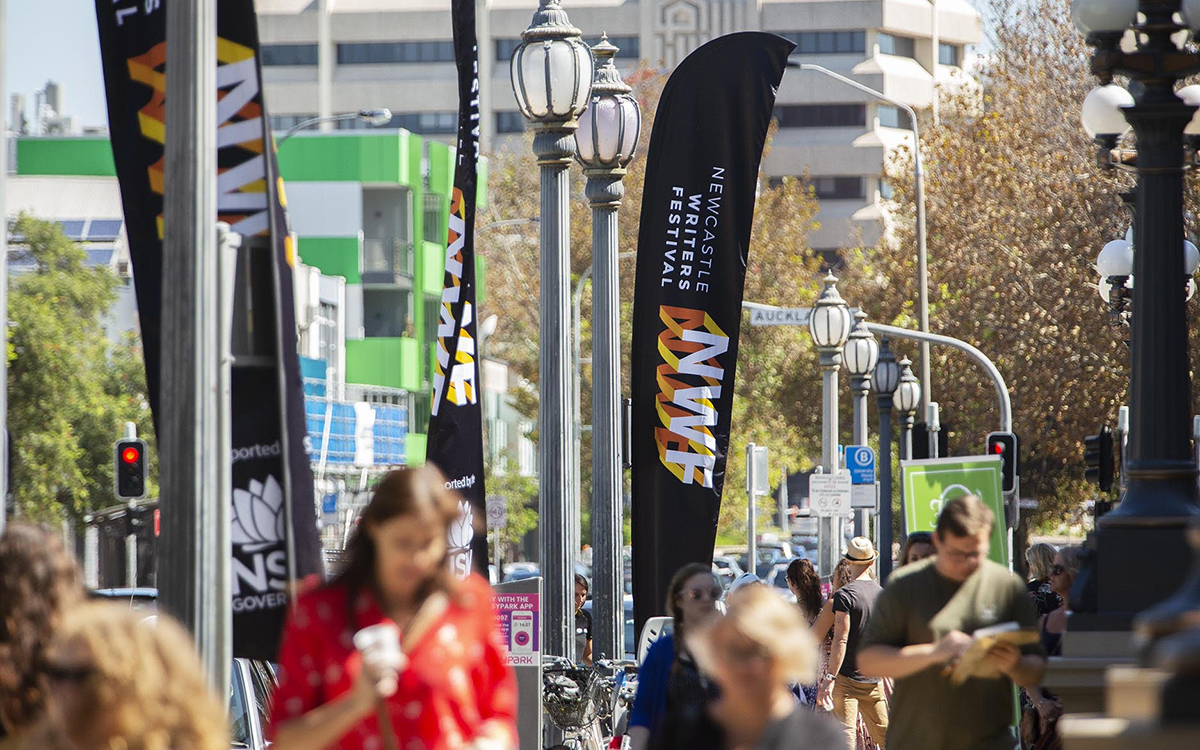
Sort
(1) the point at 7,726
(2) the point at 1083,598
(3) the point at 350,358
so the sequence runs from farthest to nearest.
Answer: (3) the point at 350,358, (2) the point at 1083,598, (1) the point at 7,726

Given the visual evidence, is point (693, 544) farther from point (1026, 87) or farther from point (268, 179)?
point (1026, 87)

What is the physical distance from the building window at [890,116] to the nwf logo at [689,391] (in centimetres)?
8671

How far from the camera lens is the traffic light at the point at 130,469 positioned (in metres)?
25.2

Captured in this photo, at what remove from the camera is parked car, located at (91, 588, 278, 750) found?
811cm

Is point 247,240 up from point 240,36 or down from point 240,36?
down

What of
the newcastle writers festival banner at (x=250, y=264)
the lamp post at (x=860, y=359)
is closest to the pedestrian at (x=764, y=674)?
the newcastle writers festival banner at (x=250, y=264)

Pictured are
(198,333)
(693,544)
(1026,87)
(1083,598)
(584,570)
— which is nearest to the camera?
(198,333)

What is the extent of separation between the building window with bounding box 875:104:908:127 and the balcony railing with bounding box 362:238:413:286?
37.7 meters

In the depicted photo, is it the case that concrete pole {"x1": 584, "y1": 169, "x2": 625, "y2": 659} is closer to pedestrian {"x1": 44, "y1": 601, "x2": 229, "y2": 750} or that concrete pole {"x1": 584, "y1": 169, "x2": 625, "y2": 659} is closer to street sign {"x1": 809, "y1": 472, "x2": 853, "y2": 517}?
pedestrian {"x1": 44, "y1": 601, "x2": 229, "y2": 750}

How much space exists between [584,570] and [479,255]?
20132 millimetres

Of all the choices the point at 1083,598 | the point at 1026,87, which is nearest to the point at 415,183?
the point at 1026,87

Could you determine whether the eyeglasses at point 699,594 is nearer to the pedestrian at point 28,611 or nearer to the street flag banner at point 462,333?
the pedestrian at point 28,611

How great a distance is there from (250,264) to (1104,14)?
14.1ft

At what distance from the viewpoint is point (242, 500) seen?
257 inches
